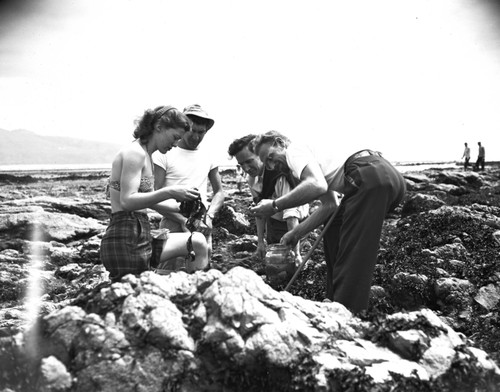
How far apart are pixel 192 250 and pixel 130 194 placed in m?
0.71

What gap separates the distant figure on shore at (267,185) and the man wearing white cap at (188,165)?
519mm

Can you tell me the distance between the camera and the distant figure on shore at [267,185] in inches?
243

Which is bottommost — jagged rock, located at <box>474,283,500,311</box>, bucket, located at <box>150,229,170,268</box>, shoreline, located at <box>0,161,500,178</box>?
shoreline, located at <box>0,161,500,178</box>

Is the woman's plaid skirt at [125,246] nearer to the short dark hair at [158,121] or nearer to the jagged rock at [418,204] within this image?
the short dark hair at [158,121]

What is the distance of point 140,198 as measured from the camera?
14.2 feet

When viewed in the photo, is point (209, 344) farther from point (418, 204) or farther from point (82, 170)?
point (82, 170)

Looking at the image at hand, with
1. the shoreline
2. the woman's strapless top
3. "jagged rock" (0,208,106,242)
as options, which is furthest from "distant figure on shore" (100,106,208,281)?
the shoreline

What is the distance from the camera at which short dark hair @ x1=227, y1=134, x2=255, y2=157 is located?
6.34m

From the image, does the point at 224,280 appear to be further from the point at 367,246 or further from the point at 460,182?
the point at 460,182

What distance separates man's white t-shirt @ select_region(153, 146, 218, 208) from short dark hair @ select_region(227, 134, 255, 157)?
0.56 m

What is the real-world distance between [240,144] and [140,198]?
2.24 m

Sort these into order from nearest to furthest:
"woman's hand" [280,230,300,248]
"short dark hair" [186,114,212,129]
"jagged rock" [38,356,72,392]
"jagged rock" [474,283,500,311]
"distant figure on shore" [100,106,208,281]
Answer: "jagged rock" [38,356,72,392], "distant figure on shore" [100,106,208,281], "woman's hand" [280,230,300,248], "short dark hair" [186,114,212,129], "jagged rock" [474,283,500,311]

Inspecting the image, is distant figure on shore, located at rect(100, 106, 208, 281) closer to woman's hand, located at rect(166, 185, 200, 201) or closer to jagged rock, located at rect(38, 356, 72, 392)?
woman's hand, located at rect(166, 185, 200, 201)

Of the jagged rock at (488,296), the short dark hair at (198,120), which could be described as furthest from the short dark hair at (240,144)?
the jagged rock at (488,296)
